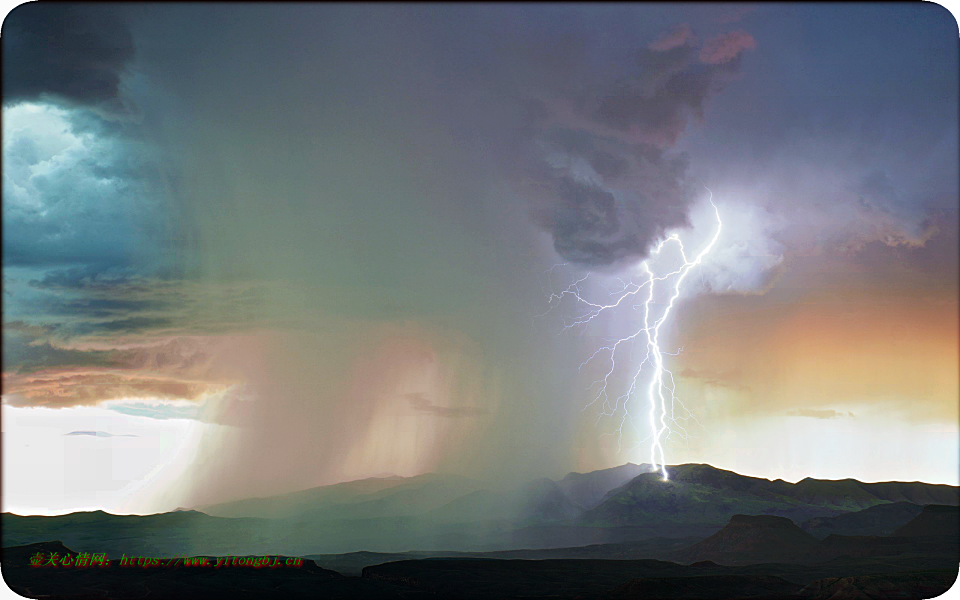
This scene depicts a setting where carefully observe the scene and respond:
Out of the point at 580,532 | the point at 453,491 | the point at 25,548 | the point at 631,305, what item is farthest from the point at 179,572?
the point at 580,532

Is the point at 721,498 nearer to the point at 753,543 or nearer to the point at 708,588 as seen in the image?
the point at 753,543

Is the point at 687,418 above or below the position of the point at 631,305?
below

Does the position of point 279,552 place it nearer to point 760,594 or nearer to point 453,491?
point 453,491

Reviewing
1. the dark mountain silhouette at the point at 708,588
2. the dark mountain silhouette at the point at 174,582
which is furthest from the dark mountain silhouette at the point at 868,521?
the dark mountain silhouette at the point at 174,582

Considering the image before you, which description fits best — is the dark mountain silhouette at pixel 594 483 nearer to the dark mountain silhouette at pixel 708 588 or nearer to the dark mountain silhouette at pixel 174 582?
the dark mountain silhouette at pixel 708 588

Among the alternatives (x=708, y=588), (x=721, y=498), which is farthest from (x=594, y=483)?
(x=708, y=588)
